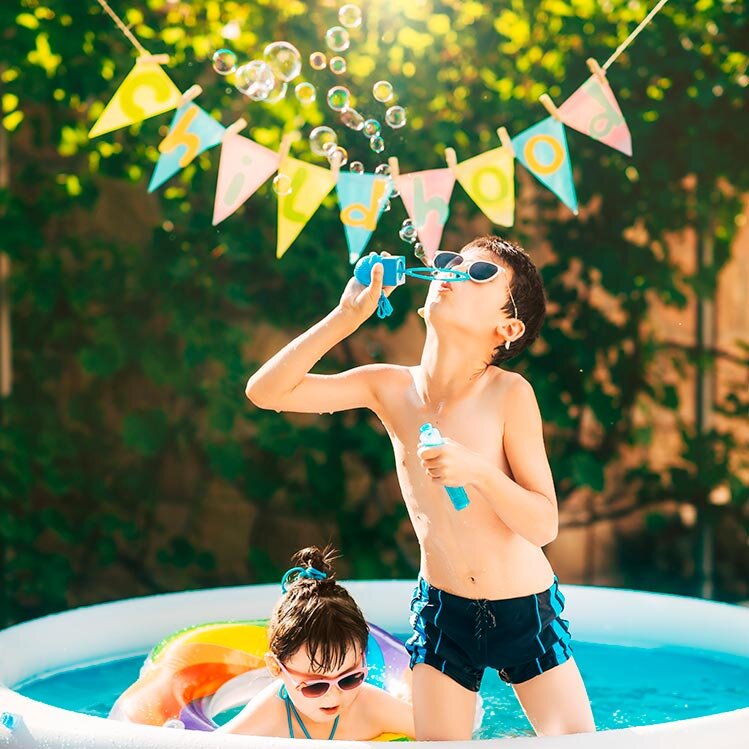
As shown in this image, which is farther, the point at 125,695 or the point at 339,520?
the point at 339,520

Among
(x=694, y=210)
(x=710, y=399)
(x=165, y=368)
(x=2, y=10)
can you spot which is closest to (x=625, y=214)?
(x=694, y=210)

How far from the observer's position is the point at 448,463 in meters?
2.12

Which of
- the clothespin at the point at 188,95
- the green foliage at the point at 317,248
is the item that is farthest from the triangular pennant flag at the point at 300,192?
the green foliage at the point at 317,248

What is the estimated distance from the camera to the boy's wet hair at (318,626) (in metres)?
2.35

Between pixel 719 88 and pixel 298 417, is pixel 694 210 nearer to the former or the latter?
pixel 719 88

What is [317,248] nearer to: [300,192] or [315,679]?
[300,192]

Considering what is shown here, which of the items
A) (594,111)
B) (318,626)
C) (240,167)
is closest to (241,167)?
(240,167)

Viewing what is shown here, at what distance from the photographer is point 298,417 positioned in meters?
5.44

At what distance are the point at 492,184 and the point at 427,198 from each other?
183 millimetres

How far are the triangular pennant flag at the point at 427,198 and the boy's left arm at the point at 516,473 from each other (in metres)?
0.93

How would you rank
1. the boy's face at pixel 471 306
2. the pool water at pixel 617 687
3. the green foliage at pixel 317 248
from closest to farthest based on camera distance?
the boy's face at pixel 471 306
the pool water at pixel 617 687
the green foliage at pixel 317 248

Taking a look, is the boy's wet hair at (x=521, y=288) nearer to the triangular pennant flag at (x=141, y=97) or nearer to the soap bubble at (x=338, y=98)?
the soap bubble at (x=338, y=98)

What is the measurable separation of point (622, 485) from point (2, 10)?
3191 mm

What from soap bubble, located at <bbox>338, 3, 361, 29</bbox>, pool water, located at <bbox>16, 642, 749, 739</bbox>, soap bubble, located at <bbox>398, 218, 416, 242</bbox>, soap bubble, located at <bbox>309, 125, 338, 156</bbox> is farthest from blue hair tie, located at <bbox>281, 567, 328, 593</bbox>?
soap bubble, located at <bbox>338, 3, 361, 29</bbox>
